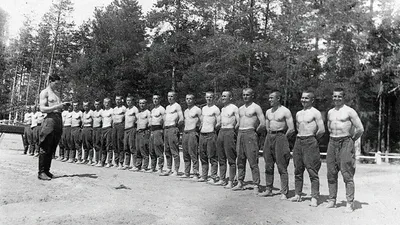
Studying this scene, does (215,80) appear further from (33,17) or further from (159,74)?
(33,17)

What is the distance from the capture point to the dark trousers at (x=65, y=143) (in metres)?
12.0

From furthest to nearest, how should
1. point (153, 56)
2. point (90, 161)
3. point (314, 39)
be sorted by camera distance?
point (153, 56) < point (314, 39) < point (90, 161)

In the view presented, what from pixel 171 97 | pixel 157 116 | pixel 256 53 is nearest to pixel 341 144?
pixel 171 97

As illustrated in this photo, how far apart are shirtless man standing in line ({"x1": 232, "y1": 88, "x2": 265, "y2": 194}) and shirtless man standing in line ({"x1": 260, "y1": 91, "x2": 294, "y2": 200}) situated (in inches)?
10.7

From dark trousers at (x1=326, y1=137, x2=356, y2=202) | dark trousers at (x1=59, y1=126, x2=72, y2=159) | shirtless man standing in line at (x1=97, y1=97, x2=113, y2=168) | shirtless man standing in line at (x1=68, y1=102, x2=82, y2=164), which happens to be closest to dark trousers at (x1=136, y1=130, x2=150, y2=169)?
shirtless man standing in line at (x1=97, y1=97, x2=113, y2=168)

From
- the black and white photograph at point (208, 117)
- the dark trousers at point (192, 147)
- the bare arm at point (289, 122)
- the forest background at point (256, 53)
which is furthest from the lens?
the forest background at point (256, 53)

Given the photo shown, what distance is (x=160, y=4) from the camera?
27219 mm

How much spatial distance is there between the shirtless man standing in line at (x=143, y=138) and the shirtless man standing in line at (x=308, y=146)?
447cm

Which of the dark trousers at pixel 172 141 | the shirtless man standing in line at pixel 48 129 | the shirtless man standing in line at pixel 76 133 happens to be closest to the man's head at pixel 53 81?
the shirtless man standing in line at pixel 48 129

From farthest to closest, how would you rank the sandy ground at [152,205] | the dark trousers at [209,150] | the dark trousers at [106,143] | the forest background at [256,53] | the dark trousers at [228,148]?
1. the forest background at [256,53]
2. the dark trousers at [106,143]
3. the dark trousers at [209,150]
4. the dark trousers at [228,148]
5. the sandy ground at [152,205]

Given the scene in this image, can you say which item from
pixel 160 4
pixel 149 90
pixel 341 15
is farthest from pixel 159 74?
pixel 341 15

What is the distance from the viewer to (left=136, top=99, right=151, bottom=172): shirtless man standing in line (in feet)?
32.7

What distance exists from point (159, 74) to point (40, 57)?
21841mm

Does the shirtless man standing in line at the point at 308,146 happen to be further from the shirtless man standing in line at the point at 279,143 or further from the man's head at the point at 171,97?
the man's head at the point at 171,97
